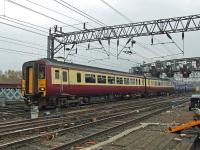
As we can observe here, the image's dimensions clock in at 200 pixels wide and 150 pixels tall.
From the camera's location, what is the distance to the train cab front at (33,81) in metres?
21.7

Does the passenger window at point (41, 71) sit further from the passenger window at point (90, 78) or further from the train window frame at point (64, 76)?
the passenger window at point (90, 78)

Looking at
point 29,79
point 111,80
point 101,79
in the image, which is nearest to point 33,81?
point 29,79

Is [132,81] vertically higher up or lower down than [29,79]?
higher up

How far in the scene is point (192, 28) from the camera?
100 ft

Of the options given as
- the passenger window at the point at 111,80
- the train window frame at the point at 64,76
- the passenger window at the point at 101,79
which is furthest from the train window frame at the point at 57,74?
the passenger window at the point at 111,80

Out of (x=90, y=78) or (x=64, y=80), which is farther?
(x=90, y=78)

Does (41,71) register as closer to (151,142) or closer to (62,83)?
(62,83)

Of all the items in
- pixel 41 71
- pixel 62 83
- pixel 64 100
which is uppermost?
pixel 41 71

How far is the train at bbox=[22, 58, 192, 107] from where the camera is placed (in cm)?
2180

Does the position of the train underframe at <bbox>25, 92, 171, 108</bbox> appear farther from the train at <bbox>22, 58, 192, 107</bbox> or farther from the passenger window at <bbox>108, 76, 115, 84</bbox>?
the passenger window at <bbox>108, 76, 115, 84</bbox>

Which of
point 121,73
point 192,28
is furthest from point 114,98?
point 192,28

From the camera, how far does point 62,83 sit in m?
23.0

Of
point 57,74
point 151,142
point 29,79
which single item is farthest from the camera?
point 29,79

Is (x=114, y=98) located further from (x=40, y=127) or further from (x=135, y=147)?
(x=135, y=147)
